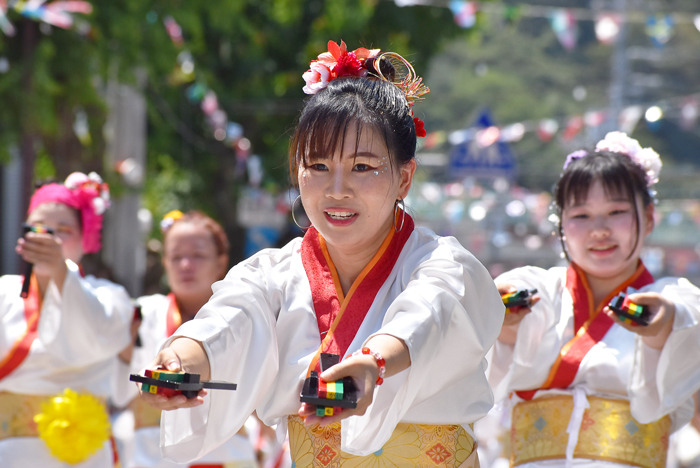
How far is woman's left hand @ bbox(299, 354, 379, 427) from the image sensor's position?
157 centimetres

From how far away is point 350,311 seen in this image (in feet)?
6.88

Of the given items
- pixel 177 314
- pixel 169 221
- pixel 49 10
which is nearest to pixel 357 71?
pixel 177 314

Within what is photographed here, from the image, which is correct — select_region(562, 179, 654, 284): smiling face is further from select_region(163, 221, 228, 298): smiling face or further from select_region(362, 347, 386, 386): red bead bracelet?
select_region(163, 221, 228, 298): smiling face

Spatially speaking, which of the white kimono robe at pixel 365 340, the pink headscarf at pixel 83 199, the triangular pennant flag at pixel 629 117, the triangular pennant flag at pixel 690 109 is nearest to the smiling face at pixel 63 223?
the pink headscarf at pixel 83 199

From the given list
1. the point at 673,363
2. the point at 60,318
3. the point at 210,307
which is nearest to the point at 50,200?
the point at 60,318

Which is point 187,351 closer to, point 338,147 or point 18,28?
point 338,147

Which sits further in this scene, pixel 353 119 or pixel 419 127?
pixel 419 127

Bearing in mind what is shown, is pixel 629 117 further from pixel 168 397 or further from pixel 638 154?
pixel 168 397

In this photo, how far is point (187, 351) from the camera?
1.85m

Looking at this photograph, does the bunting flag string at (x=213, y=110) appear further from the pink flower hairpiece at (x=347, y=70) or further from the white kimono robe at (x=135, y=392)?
the pink flower hairpiece at (x=347, y=70)

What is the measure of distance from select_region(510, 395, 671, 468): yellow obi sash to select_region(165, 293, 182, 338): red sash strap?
1834 millimetres

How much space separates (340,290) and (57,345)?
71.5 inches

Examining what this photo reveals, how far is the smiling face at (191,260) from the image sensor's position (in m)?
4.07

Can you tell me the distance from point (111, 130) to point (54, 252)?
21.3 ft
